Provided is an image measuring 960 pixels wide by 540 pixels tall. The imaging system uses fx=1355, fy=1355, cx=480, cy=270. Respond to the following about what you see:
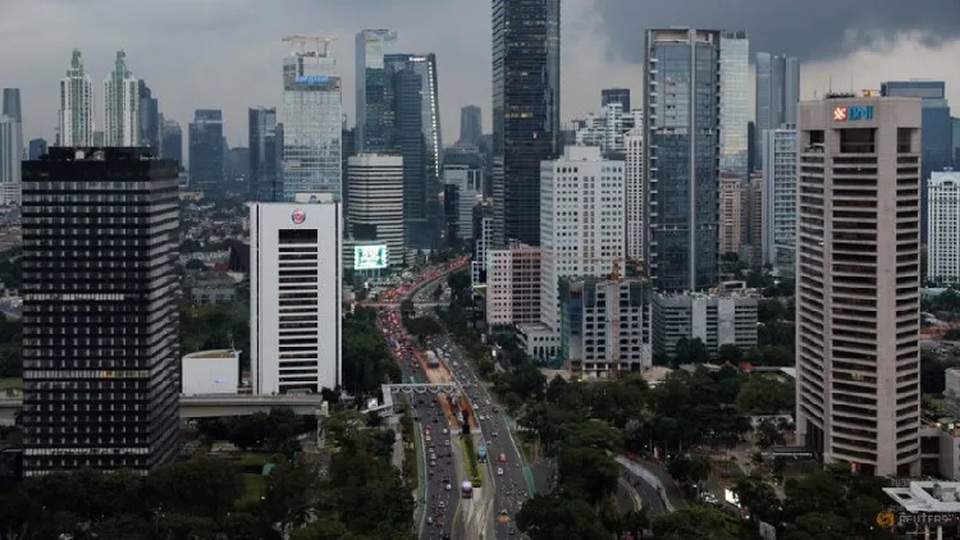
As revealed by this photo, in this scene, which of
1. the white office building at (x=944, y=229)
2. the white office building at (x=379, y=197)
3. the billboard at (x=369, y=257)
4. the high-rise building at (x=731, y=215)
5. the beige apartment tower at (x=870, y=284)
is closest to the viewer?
the beige apartment tower at (x=870, y=284)

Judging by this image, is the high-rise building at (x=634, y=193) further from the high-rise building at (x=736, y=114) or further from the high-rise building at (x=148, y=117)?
the high-rise building at (x=148, y=117)

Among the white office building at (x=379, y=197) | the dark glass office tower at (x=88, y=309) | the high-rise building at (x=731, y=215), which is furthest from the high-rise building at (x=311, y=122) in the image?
the dark glass office tower at (x=88, y=309)

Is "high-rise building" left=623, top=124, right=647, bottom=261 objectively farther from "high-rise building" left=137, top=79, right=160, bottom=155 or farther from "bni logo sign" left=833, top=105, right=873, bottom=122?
"bni logo sign" left=833, top=105, right=873, bottom=122

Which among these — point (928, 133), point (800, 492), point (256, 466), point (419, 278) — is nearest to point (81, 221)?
point (256, 466)

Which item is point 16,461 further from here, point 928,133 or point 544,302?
point 928,133

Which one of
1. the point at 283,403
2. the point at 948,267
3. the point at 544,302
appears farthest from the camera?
the point at 948,267

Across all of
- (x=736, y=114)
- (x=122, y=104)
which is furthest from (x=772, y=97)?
(x=122, y=104)
